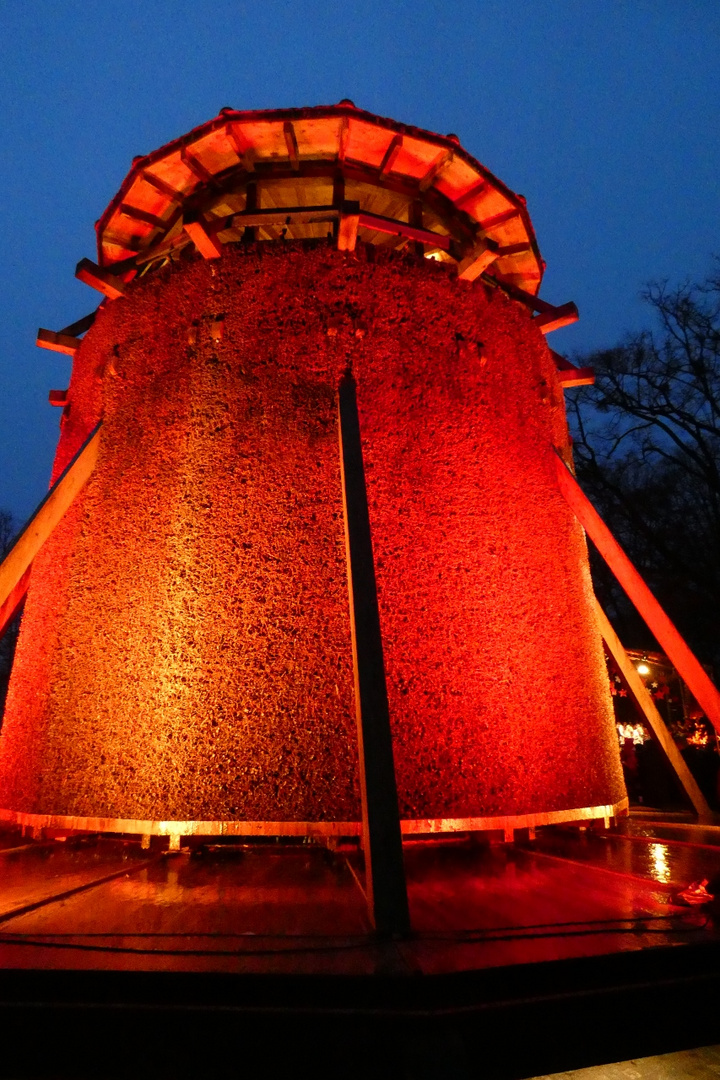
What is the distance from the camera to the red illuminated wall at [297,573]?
3328 mm

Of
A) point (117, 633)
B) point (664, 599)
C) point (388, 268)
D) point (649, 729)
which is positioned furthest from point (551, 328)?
point (664, 599)

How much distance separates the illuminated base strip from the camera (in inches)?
122

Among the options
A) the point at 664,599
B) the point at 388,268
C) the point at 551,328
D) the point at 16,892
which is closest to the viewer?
the point at 16,892

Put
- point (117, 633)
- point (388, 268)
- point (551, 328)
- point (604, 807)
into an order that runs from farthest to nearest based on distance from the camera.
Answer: point (551, 328), point (388, 268), point (604, 807), point (117, 633)

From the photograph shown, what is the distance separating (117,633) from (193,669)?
619mm

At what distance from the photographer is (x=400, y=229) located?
14.2ft

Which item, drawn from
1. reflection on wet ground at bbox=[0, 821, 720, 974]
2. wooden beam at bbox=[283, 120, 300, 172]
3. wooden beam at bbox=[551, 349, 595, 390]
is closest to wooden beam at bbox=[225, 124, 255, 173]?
wooden beam at bbox=[283, 120, 300, 172]

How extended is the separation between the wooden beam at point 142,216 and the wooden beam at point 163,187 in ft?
0.94

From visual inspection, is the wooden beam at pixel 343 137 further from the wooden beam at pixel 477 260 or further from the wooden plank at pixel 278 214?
the wooden beam at pixel 477 260

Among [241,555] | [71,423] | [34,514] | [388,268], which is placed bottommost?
[241,555]

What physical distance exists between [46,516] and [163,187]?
2.63 metres

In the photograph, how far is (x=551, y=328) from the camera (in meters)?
5.38

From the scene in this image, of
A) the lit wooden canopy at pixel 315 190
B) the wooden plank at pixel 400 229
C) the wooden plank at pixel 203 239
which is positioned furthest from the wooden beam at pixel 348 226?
the wooden plank at pixel 203 239

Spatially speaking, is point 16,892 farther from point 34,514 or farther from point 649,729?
point 649,729
